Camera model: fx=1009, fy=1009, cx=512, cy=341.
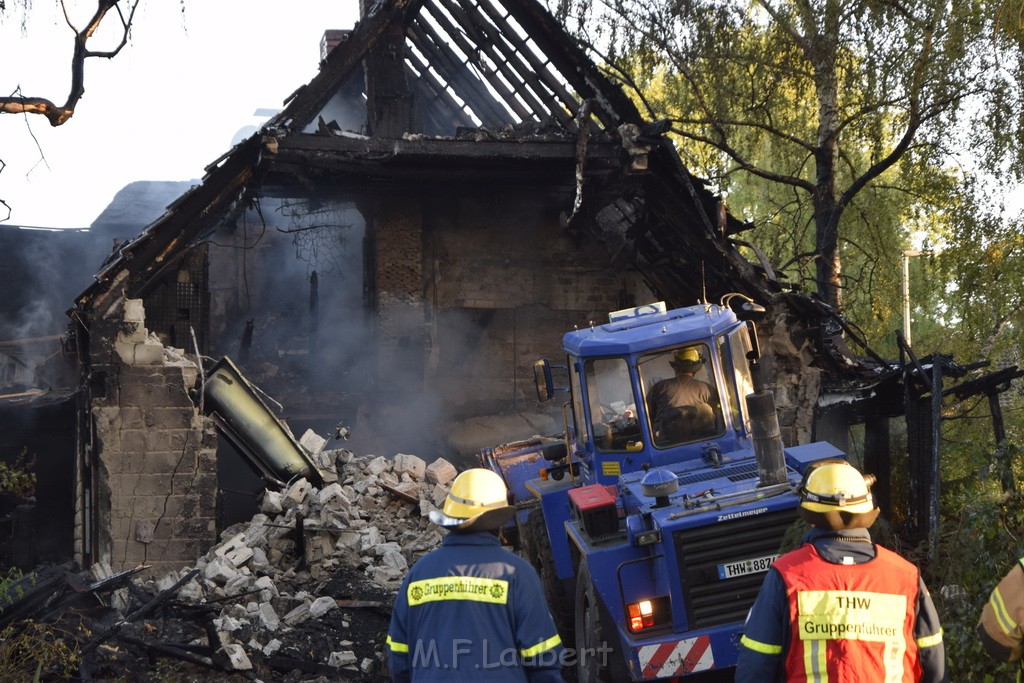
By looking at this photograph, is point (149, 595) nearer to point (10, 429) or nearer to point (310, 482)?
point (310, 482)

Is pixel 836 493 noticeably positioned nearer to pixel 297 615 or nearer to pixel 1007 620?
pixel 1007 620

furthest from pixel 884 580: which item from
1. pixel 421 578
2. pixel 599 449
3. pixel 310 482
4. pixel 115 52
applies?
pixel 310 482

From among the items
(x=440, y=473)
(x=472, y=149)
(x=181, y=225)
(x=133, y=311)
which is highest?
(x=472, y=149)

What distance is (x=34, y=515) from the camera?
11.8 metres

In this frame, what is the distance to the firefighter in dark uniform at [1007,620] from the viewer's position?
3568mm

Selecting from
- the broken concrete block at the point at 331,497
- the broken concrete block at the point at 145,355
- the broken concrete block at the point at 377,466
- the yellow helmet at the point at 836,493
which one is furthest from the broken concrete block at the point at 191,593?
the yellow helmet at the point at 836,493

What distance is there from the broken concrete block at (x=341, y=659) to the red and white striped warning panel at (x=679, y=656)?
3422mm

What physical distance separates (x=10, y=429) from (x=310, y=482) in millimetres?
4224

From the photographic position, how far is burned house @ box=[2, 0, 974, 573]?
36.0ft

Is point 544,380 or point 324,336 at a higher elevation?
point 544,380

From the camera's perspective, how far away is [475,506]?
13.4 feet

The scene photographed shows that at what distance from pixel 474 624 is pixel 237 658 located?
481 cm

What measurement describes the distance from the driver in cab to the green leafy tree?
945 centimetres

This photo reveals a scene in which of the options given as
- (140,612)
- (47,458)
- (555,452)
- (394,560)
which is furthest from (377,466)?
(555,452)
